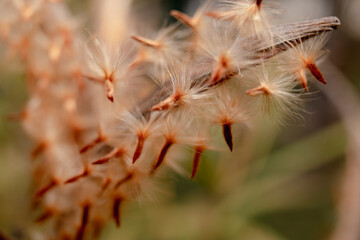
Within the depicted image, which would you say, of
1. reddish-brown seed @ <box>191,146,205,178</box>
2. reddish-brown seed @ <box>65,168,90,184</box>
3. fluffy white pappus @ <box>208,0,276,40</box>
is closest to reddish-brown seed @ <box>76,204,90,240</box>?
reddish-brown seed @ <box>65,168,90,184</box>

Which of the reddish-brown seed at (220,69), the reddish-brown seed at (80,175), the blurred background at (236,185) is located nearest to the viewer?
the reddish-brown seed at (220,69)

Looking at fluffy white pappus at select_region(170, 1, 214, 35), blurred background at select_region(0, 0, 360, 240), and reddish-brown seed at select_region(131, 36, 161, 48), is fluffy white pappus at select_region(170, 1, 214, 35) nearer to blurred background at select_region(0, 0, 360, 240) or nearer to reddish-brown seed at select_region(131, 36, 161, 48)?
reddish-brown seed at select_region(131, 36, 161, 48)

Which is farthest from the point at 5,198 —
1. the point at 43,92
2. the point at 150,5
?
the point at 150,5

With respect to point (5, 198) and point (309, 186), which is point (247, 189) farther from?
point (5, 198)

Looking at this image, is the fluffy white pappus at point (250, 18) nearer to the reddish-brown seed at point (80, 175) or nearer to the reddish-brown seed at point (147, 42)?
the reddish-brown seed at point (147, 42)

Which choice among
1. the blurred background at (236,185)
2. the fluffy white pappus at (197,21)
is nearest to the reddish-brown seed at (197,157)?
the fluffy white pappus at (197,21)

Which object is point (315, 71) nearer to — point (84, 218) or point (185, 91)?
point (185, 91)
